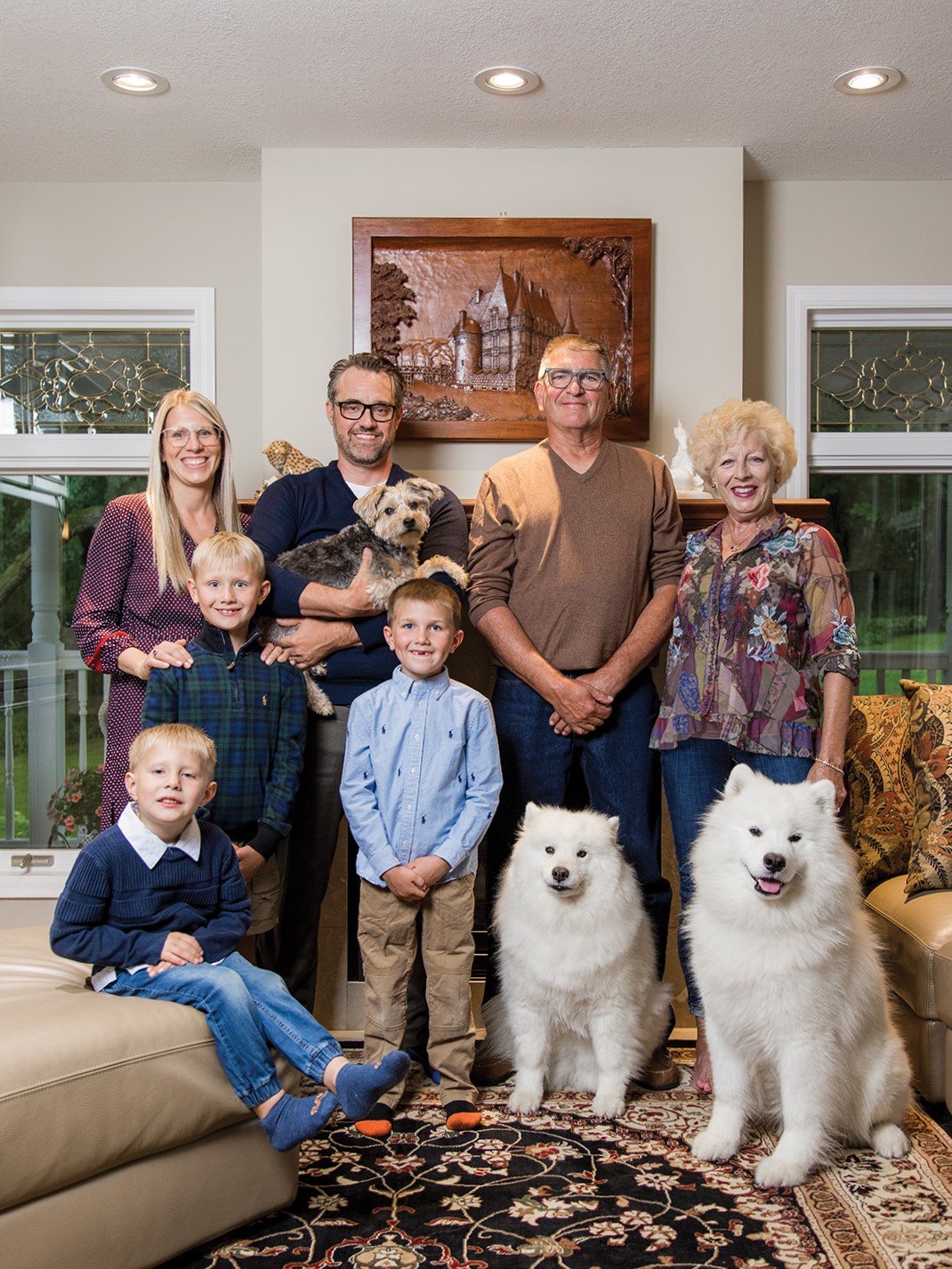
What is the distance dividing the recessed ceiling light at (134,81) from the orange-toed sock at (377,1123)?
2.92 m

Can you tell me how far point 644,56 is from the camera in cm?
316

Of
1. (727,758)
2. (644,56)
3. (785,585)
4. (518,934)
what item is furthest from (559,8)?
(518,934)

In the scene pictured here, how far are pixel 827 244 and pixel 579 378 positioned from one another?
1.78 metres

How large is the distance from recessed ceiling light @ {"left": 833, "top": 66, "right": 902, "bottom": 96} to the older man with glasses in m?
1.21

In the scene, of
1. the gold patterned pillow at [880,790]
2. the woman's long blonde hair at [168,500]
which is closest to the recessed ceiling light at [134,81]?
the woman's long blonde hair at [168,500]

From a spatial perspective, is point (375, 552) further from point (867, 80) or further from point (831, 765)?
point (867, 80)

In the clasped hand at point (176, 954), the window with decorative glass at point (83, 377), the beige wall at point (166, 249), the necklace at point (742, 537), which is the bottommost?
the clasped hand at point (176, 954)

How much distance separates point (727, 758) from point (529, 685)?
1.77ft

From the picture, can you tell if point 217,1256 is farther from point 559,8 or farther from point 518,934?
point 559,8

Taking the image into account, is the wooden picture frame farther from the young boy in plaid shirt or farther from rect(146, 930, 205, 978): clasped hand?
rect(146, 930, 205, 978): clasped hand

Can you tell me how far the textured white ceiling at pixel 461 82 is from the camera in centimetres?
295

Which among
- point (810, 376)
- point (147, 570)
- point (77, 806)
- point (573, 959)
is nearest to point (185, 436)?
point (147, 570)

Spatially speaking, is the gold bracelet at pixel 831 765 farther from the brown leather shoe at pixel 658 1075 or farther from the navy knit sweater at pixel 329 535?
the navy knit sweater at pixel 329 535

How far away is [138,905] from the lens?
2072 mm
